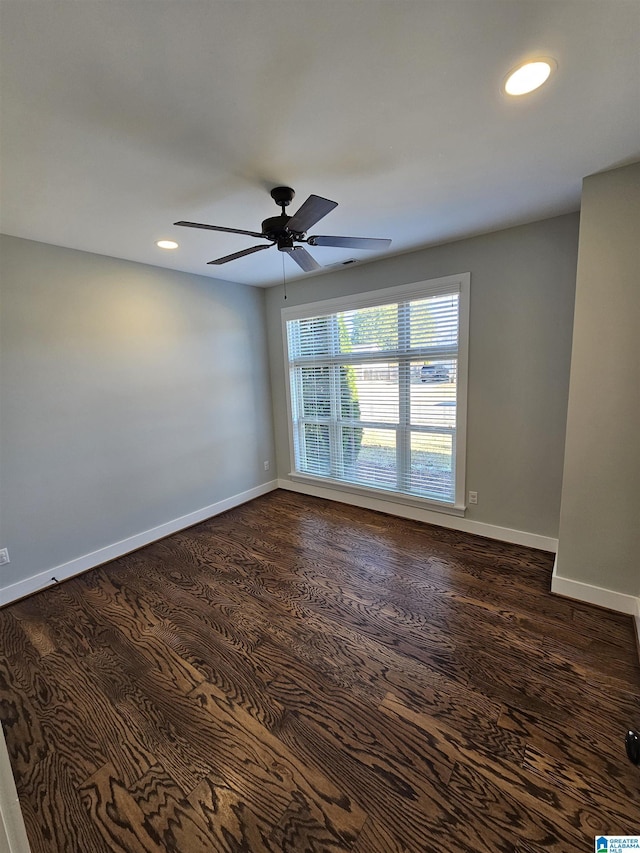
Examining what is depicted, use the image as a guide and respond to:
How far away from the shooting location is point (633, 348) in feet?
6.22

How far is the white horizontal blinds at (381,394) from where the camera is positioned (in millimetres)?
3162

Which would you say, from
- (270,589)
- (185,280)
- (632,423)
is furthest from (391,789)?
(185,280)

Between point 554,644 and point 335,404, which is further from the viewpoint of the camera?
point 335,404

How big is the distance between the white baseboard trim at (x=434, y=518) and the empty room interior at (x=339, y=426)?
0.11ft

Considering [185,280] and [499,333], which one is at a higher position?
[185,280]

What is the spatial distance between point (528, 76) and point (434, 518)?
3.06m

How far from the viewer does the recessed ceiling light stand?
1.18 m

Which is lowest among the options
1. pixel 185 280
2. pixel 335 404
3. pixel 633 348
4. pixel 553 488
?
pixel 553 488

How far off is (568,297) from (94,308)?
12.1 ft

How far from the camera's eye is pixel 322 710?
1.59m

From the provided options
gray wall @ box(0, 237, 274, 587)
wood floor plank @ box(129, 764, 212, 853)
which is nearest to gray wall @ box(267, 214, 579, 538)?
gray wall @ box(0, 237, 274, 587)

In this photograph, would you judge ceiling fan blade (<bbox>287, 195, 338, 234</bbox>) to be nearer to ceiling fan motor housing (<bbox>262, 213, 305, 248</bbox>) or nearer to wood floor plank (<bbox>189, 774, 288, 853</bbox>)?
ceiling fan motor housing (<bbox>262, 213, 305, 248</bbox>)

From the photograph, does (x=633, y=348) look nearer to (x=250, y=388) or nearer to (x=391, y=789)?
(x=391, y=789)

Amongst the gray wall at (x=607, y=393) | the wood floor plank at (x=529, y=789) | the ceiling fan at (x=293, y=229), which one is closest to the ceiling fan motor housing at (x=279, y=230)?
the ceiling fan at (x=293, y=229)
